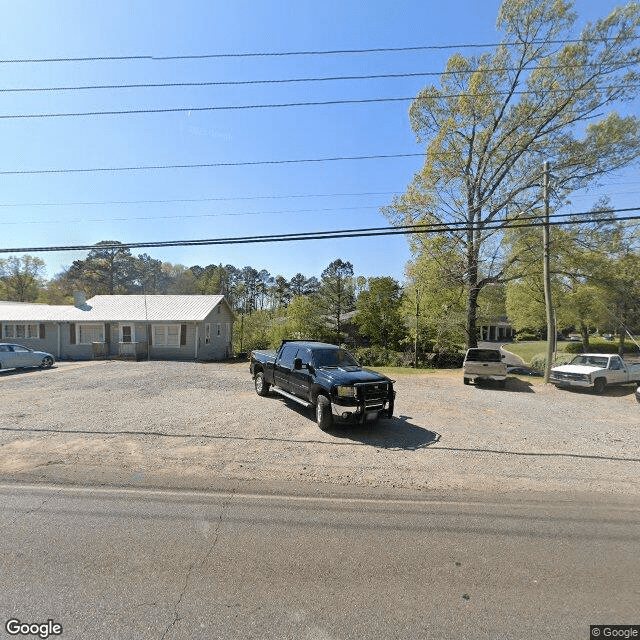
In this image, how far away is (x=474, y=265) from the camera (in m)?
20.4

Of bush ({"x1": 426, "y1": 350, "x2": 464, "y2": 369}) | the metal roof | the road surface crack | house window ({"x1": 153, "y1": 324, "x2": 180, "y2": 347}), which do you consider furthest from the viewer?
bush ({"x1": 426, "y1": 350, "x2": 464, "y2": 369})

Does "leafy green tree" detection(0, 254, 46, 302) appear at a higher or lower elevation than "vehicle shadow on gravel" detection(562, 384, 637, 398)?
higher

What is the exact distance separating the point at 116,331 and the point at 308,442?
2347cm

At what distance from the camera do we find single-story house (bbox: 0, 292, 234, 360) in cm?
2517

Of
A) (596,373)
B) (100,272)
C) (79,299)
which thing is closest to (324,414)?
(596,373)

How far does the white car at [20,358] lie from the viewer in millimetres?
18344

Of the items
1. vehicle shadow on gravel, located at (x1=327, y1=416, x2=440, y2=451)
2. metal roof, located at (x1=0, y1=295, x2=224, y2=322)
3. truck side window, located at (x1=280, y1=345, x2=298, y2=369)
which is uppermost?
metal roof, located at (x1=0, y1=295, x2=224, y2=322)

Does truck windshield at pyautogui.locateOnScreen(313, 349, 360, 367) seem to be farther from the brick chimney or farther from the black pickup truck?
the brick chimney

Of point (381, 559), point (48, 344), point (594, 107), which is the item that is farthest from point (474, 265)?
point (48, 344)

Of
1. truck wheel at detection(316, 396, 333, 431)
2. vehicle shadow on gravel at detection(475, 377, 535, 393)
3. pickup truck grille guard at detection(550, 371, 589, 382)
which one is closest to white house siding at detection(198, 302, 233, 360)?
vehicle shadow on gravel at detection(475, 377, 535, 393)

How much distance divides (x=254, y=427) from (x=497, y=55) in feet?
70.8

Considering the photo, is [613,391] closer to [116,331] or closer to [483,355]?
[483,355]

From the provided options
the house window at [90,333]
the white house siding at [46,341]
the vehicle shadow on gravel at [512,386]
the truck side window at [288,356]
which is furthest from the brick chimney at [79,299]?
the vehicle shadow on gravel at [512,386]

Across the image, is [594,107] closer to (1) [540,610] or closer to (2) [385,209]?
(2) [385,209]
